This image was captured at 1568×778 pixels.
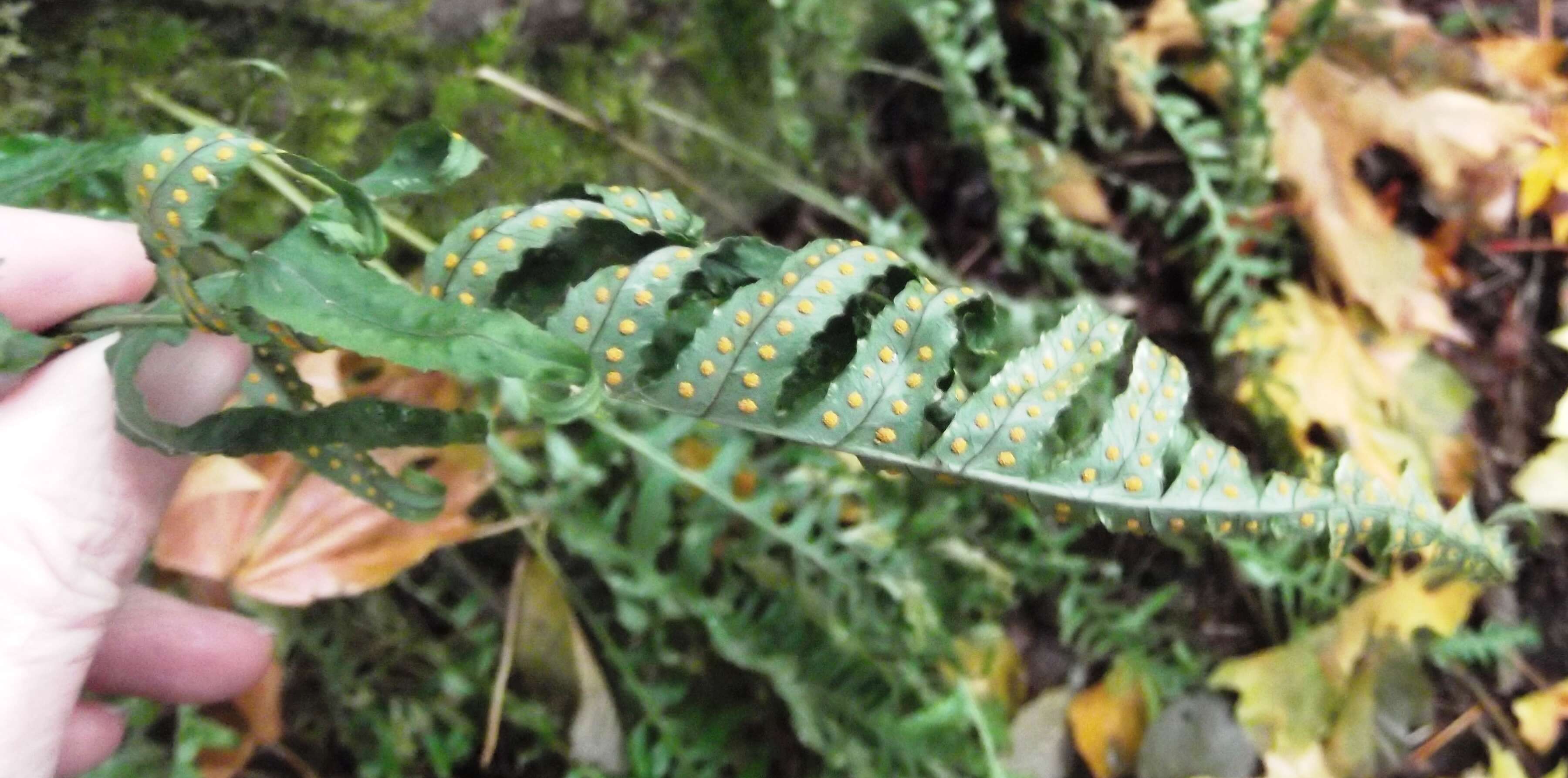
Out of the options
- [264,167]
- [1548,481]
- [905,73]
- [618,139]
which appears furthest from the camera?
[905,73]

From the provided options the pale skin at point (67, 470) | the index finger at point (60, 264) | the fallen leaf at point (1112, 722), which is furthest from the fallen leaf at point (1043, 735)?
the index finger at point (60, 264)

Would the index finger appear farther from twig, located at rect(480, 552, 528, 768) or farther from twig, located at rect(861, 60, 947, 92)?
twig, located at rect(861, 60, 947, 92)

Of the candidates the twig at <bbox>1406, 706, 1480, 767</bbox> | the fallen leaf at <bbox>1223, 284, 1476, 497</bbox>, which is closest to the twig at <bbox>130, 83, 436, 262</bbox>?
the fallen leaf at <bbox>1223, 284, 1476, 497</bbox>

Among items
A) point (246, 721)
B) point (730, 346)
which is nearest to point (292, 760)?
point (246, 721)

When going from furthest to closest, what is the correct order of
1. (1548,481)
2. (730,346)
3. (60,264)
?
(1548,481) < (60,264) < (730,346)

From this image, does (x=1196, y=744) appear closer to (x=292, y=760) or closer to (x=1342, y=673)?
(x=1342, y=673)

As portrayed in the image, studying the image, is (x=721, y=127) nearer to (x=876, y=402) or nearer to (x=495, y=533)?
(x=495, y=533)
